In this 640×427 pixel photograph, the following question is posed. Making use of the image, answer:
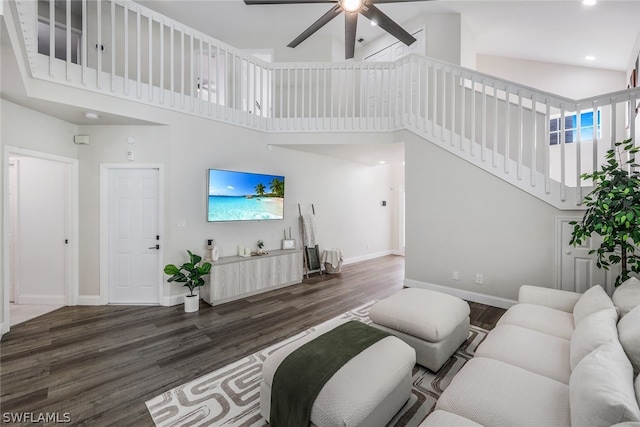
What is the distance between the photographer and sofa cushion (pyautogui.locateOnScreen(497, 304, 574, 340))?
213cm

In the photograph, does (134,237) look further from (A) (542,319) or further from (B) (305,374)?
(A) (542,319)

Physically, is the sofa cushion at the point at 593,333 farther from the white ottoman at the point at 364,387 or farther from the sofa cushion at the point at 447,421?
the white ottoman at the point at 364,387

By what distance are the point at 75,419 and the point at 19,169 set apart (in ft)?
12.5

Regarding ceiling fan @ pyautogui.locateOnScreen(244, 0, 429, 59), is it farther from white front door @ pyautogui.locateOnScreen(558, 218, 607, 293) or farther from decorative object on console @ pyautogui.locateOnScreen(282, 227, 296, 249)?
decorative object on console @ pyautogui.locateOnScreen(282, 227, 296, 249)

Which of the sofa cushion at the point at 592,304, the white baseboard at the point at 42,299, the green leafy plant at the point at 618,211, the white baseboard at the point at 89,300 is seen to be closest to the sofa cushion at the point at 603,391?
the sofa cushion at the point at 592,304

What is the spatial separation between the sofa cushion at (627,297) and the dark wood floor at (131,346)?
1.32 metres

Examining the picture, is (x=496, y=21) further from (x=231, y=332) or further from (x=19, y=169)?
(x=19, y=169)

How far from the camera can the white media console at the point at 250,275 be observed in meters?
3.99

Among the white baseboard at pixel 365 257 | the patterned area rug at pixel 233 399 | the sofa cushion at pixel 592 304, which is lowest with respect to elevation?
the patterned area rug at pixel 233 399

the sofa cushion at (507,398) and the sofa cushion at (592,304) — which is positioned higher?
the sofa cushion at (592,304)

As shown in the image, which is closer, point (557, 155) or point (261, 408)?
point (261, 408)

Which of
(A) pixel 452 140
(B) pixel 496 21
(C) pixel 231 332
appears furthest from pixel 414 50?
(C) pixel 231 332

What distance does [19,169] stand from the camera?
151 inches

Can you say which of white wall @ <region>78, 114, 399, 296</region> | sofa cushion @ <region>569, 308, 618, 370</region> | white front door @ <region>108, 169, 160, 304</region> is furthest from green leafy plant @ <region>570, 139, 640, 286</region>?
white front door @ <region>108, 169, 160, 304</region>
